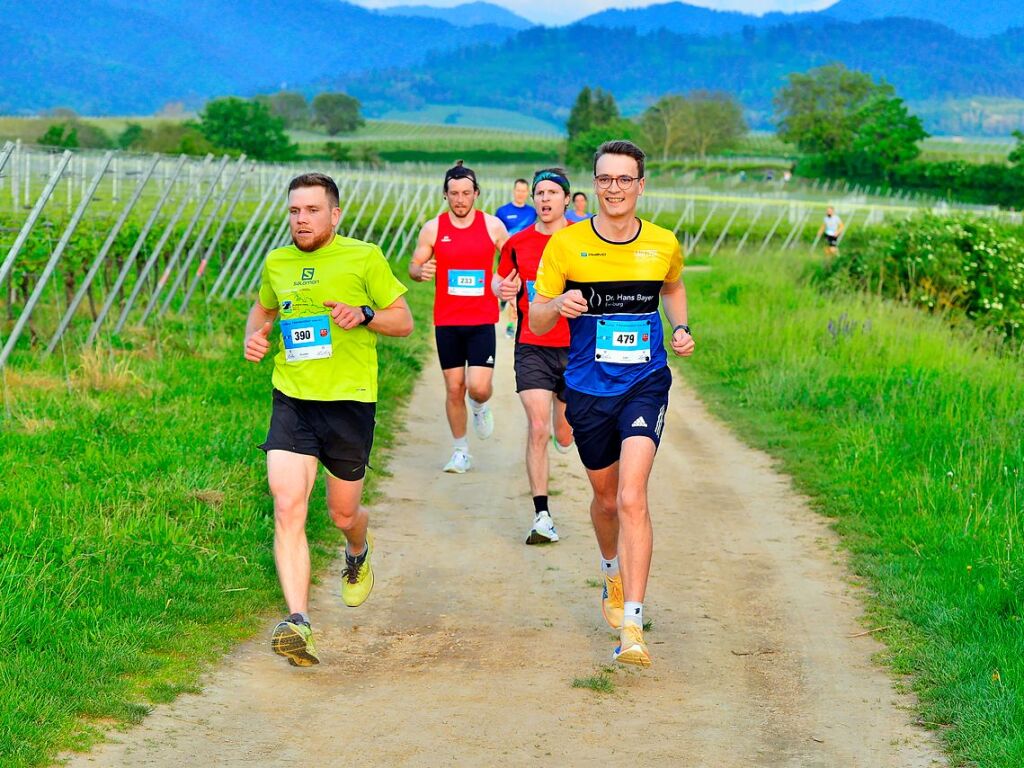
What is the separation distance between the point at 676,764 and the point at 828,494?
16.0 ft

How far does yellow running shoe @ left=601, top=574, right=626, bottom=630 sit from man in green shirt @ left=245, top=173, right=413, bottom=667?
1360 mm

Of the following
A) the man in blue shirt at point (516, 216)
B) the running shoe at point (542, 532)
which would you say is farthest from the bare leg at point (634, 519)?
the man in blue shirt at point (516, 216)

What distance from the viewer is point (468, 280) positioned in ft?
31.2

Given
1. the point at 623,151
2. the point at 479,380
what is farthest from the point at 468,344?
the point at 623,151

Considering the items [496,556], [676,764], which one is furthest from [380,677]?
[496,556]

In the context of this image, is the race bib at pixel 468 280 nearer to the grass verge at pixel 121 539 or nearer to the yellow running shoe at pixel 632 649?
the grass verge at pixel 121 539

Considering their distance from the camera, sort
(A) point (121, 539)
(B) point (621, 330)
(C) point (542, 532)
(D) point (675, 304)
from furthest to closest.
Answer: (C) point (542, 532)
(A) point (121, 539)
(D) point (675, 304)
(B) point (621, 330)

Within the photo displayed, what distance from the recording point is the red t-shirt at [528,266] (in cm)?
853

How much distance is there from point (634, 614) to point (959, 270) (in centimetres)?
1449

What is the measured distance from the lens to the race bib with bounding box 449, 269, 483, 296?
9.51 metres

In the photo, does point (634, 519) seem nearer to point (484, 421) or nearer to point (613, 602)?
point (613, 602)

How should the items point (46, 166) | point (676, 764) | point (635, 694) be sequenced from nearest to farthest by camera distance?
point (676, 764), point (635, 694), point (46, 166)

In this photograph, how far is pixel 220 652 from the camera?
233 inches

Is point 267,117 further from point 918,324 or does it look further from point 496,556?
point 496,556
